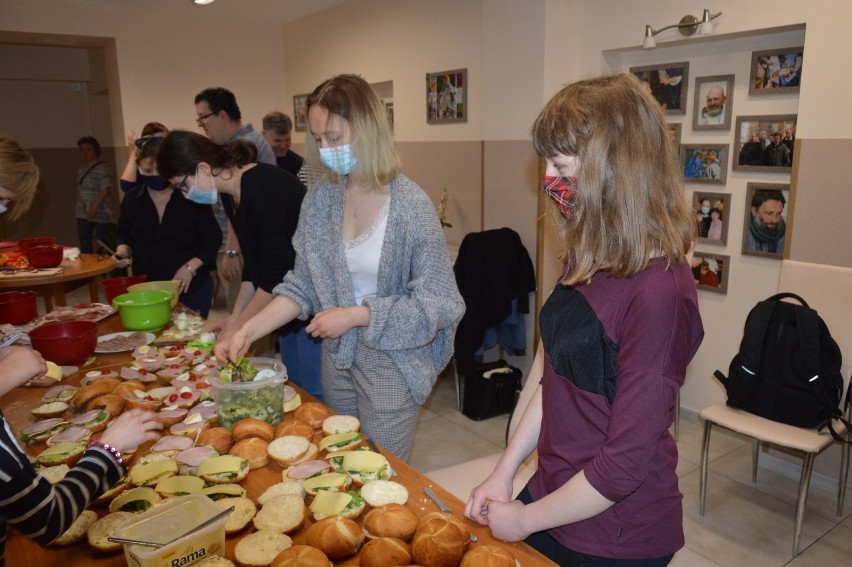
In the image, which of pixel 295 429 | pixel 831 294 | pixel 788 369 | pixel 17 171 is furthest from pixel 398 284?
pixel 831 294

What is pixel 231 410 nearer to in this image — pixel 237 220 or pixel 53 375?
pixel 53 375

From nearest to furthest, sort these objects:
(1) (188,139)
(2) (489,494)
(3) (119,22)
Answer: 1. (2) (489,494)
2. (1) (188,139)
3. (3) (119,22)

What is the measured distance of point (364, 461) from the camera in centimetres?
126

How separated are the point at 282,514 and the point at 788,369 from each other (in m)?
2.16

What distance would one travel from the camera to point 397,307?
5.36ft

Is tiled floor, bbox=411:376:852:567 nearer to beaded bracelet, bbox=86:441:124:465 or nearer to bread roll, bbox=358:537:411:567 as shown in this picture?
bread roll, bbox=358:537:411:567

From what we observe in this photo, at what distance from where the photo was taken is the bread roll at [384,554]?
38.7 inches

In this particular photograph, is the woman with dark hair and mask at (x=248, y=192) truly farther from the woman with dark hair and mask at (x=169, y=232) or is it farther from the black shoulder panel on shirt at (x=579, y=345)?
the black shoulder panel on shirt at (x=579, y=345)

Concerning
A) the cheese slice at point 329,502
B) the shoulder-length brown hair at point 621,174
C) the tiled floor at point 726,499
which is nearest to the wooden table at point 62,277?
the tiled floor at point 726,499

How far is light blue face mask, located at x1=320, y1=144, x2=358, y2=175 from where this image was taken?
1.71m

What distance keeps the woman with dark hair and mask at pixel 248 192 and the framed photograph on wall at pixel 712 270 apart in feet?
6.96

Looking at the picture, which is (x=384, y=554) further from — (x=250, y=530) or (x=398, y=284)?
(x=398, y=284)

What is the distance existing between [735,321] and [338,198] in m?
2.33

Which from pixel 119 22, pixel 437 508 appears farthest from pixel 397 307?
pixel 119 22
